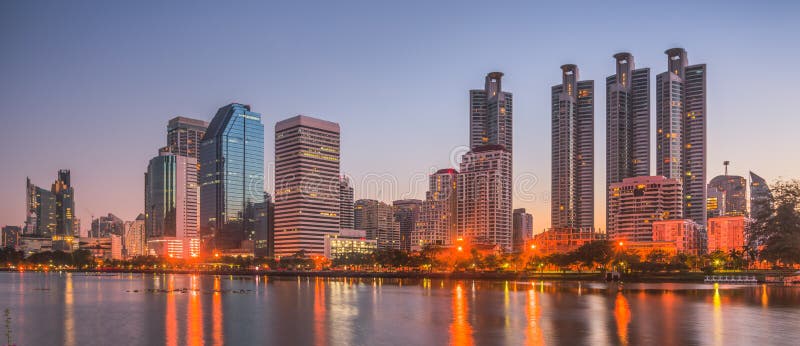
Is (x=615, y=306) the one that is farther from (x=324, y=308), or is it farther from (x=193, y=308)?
(x=193, y=308)

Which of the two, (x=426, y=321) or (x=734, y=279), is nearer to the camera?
(x=426, y=321)

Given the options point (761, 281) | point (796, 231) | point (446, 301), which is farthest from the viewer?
point (761, 281)

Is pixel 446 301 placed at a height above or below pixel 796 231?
below

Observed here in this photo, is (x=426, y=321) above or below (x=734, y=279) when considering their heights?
above

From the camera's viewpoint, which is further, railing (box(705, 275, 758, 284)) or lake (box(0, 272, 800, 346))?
railing (box(705, 275, 758, 284))

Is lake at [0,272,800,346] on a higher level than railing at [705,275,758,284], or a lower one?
higher

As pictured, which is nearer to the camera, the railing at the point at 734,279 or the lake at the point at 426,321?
the lake at the point at 426,321

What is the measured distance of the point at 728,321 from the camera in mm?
52406

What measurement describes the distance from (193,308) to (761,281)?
3921 inches

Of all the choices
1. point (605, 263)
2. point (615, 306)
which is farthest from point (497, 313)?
point (605, 263)

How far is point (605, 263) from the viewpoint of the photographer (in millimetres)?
152625

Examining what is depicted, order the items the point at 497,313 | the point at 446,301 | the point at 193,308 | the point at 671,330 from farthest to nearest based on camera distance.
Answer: the point at 446,301 → the point at 193,308 → the point at 497,313 → the point at 671,330

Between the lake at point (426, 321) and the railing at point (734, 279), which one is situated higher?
the lake at point (426, 321)

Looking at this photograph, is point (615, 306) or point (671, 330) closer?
point (671, 330)
